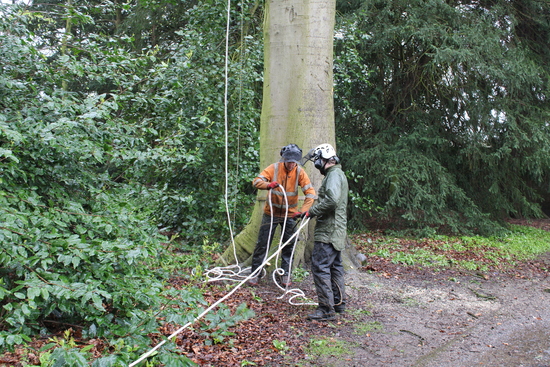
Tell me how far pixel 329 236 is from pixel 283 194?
44.5 inches

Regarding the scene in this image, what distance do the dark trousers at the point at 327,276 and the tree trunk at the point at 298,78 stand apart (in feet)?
4.30

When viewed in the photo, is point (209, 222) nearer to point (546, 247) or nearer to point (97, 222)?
point (97, 222)

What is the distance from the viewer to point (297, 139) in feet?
21.7

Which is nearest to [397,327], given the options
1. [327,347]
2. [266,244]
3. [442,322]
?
[442,322]

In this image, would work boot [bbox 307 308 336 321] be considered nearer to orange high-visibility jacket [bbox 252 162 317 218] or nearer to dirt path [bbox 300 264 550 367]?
dirt path [bbox 300 264 550 367]

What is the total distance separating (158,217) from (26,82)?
513 centimetres

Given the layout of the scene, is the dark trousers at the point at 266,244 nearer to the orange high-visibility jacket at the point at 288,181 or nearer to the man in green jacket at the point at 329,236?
the orange high-visibility jacket at the point at 288,181

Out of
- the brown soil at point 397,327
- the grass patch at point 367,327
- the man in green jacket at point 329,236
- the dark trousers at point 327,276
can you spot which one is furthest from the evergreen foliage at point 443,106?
the grass patch at point 367,327

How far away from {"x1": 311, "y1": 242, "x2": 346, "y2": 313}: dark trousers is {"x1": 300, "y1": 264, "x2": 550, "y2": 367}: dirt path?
0.24 meters

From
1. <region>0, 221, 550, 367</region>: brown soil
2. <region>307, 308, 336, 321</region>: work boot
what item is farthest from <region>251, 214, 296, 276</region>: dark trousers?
<region>307, 308, 336, 321</region>: work boot

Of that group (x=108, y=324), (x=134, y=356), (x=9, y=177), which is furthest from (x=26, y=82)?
(x=134, y=356)

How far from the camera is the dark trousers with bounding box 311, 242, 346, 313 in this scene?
5070 millimetres

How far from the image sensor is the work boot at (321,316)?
5.02 m

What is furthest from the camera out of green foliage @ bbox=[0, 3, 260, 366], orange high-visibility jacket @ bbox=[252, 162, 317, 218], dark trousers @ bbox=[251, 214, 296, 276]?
dark trousers @ bbox=[251, 214, 296, 276]
